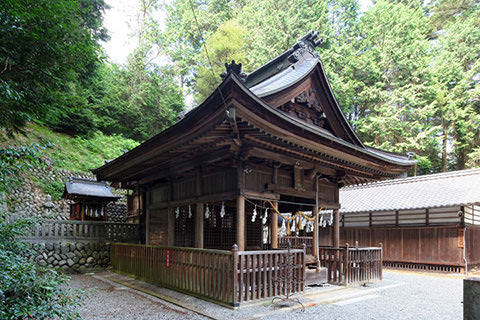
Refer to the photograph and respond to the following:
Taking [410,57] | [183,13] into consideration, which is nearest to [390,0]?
[410,57]

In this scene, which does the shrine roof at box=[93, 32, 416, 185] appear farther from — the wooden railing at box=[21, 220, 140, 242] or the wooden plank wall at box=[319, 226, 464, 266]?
the wooden plank wall at box=[319, 226, 464, 266]

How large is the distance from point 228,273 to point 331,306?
2.48 m

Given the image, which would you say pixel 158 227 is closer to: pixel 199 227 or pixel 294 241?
pixel 199 227

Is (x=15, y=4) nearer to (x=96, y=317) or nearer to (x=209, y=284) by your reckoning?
(x=96, y=317)

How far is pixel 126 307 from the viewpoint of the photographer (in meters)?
6.73

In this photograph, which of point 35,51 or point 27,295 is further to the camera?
point 35,51

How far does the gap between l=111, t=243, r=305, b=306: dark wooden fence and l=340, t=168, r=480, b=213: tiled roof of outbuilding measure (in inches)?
372

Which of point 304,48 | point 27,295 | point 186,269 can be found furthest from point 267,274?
point 304,48

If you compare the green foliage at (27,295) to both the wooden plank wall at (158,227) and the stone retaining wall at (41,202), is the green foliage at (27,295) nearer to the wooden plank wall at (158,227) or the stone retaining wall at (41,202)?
the wooden plank wall at (158,227)

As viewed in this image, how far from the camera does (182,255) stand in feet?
25.9

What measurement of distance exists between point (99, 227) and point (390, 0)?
34897 millimetres

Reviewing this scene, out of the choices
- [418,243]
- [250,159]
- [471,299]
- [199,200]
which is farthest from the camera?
[418,243]

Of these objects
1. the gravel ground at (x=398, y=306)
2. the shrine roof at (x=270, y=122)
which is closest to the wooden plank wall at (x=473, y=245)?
the gravel ground at (x=398, y=306)

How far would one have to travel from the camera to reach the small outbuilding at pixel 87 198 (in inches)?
591
